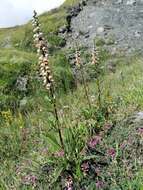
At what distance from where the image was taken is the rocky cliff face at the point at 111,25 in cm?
2002

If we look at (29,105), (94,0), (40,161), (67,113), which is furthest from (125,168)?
(94,0)

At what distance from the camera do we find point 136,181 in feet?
21.2

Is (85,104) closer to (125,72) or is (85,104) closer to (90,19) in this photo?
(125,72)

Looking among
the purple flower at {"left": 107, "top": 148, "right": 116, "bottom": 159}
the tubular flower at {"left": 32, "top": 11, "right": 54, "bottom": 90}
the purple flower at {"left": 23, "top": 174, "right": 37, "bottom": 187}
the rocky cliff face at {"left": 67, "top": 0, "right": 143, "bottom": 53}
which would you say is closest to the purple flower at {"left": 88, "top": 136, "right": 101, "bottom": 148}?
the purple flower at {"left": 107, "top": 148, "right": 116, "bottom": 159}

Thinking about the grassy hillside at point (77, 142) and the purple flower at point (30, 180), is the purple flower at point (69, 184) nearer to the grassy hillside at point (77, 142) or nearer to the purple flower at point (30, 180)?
the grassy hillside at point (77, 142)

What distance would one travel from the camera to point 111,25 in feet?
69.5

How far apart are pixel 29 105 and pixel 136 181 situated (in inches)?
259

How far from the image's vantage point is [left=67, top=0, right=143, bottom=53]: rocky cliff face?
2002 centimetres

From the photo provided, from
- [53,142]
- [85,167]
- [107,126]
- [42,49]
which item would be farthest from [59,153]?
[42,49]

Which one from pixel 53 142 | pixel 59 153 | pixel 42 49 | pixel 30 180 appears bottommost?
pixel 30 180

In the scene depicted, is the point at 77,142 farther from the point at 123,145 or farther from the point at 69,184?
the point at 69,184

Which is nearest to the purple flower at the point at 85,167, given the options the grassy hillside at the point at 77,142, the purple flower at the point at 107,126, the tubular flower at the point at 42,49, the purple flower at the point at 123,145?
the grassy hillside at the point at 77,142

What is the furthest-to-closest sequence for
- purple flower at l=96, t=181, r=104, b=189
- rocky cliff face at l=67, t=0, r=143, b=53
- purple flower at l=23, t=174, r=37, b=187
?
1. rocky cliff face at l=67, t=0, r=143, b=53
2. purple flower at l=23, t=174, r=37, b=187
3. purple flower at l=96, t=181, r=104, b=189

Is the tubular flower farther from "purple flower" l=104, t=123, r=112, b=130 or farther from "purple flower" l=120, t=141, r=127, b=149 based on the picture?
"purple flower" l=104, t=123, r=112, b=130
